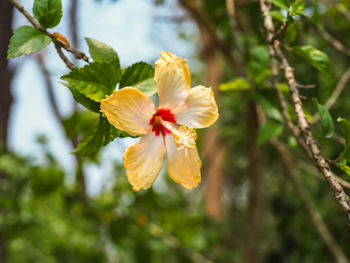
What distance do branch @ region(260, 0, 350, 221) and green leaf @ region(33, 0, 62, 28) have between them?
0.39 meters

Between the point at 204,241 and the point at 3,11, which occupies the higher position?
the point at 3,11

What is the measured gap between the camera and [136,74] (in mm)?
635

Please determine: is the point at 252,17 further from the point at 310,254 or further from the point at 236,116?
the point at 310,254

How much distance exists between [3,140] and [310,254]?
5.55ft

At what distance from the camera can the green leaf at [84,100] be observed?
59 centimetres

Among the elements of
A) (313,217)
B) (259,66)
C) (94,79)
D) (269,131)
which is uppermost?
(94,79)

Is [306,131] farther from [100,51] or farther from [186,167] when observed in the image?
[100,51]

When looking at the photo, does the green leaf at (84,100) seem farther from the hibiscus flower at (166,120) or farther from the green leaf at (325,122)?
the green leaf at (325,122)

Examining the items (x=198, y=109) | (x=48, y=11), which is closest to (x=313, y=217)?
(x=198, y=109)


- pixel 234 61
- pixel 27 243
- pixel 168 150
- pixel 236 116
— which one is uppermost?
pixel 168 150

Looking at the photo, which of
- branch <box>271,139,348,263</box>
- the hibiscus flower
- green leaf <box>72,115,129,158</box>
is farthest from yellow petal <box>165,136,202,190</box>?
branch <box>271,139,348,263</box>

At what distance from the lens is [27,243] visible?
268 cm

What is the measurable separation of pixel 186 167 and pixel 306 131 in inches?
8.3

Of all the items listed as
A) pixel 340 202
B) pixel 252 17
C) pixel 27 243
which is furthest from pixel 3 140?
pixel 340 202
